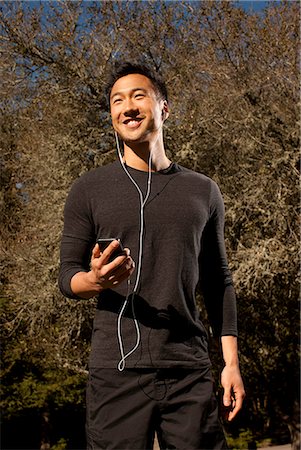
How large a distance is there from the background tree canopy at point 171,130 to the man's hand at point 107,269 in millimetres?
6166

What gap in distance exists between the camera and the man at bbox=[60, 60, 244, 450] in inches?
49.5

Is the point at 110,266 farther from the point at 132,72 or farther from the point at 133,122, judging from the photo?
the point at 132,72

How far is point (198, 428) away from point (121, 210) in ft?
1.62

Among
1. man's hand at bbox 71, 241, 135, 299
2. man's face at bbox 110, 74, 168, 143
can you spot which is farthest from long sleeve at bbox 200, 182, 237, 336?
man's hand at bbox 71, 241, 135, 299

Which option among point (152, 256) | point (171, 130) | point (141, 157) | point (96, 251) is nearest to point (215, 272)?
point (152, 256)

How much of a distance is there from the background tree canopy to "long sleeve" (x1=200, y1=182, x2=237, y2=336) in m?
5.82

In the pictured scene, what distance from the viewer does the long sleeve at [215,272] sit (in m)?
1.50

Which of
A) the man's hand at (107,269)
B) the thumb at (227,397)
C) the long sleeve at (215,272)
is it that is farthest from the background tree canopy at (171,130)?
the man's hand at (107,269)

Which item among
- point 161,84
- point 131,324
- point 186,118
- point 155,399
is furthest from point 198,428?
point 186,118

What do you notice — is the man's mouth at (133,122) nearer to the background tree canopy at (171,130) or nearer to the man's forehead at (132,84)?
the man's forehead at (132,84)

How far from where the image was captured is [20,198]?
9.58 m

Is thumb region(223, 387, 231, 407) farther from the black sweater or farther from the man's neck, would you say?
the man's neck

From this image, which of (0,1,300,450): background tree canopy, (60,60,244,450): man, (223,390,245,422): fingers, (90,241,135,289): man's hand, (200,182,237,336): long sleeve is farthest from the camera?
(0,1,300,450): background tree canopy

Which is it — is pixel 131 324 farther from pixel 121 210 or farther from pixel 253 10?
pixel 253 10
